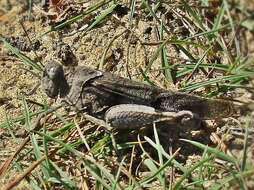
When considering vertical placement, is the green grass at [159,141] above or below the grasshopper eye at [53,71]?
below

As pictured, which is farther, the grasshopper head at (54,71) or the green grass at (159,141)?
the grasshopper head at (54,71)

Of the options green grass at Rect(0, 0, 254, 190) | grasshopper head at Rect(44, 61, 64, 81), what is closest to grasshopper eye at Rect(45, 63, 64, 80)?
grasshopper head at Rect(44, 61, 64, 81)

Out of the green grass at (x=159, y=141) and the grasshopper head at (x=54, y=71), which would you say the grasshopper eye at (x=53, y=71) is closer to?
the grasshopper head at (x=54, y=71)

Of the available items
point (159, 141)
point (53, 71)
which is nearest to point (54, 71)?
point (53, 71)

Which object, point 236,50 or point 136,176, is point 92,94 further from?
point 236,50

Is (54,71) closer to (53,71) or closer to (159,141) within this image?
(53,71)

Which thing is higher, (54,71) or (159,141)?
(54,71)

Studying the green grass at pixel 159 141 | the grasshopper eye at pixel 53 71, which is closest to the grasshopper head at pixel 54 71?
the grasshopper eye at pixel 53 71

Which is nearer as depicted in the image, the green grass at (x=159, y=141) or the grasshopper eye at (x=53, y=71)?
the green grass at (x=159, y=141)
